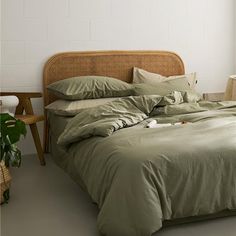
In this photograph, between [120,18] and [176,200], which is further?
[120,18]

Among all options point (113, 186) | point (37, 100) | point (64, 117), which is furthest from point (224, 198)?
point (37, 100)

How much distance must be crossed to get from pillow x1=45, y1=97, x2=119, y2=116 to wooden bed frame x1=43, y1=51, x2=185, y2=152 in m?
0.38

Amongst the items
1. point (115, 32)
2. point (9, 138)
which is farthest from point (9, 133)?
point (115, 32)

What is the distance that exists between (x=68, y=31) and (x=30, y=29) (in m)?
0.37

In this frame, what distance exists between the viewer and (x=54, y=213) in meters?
2.33

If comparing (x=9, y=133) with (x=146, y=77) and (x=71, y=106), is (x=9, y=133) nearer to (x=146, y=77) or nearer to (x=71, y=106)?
(x=71, y=106)

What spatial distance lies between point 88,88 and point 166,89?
2.31ft

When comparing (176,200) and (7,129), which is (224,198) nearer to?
(176,200)

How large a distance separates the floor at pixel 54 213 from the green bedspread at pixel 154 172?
0.12m

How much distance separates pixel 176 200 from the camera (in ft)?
6.33

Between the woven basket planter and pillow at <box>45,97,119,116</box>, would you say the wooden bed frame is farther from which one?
the woven basket planter

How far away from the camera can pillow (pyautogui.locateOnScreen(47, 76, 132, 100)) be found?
130 inches

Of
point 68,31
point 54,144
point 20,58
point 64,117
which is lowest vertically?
point 54,144

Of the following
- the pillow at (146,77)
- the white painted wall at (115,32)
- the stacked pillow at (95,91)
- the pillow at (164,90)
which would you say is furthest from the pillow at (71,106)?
the pillow at (146,77)
